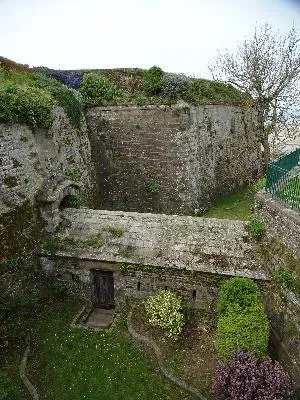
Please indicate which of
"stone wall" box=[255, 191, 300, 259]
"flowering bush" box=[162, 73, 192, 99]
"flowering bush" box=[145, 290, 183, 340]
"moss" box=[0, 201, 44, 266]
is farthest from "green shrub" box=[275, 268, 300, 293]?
"flowering bush" box=[162, 73, 192, 99]

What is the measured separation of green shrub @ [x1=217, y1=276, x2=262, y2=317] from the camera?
32.3 ft

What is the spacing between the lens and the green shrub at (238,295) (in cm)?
985

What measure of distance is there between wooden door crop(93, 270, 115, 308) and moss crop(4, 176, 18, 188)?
146 inches

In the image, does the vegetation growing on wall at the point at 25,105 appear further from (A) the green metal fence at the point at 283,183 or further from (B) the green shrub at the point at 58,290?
(A) the green metal fence at the point at 283,183

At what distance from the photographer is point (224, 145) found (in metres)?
21.5

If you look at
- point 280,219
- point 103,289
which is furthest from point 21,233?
point 280,219

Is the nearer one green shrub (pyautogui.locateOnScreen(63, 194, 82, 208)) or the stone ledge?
the stone ledge

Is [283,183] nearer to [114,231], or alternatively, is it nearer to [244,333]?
[244,333]

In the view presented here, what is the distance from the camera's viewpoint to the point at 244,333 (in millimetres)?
9352

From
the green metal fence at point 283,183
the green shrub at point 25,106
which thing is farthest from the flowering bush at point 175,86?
the green metal fence at point 283,183

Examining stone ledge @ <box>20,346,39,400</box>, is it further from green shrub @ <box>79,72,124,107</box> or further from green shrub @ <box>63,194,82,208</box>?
green shrub @ <box>79,72,124,107</box>

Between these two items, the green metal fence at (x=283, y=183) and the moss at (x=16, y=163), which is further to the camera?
the moss at (x=16, y=163)

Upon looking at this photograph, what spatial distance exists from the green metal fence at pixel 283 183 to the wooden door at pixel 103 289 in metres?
5.64

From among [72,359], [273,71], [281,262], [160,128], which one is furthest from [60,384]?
[273,71]
